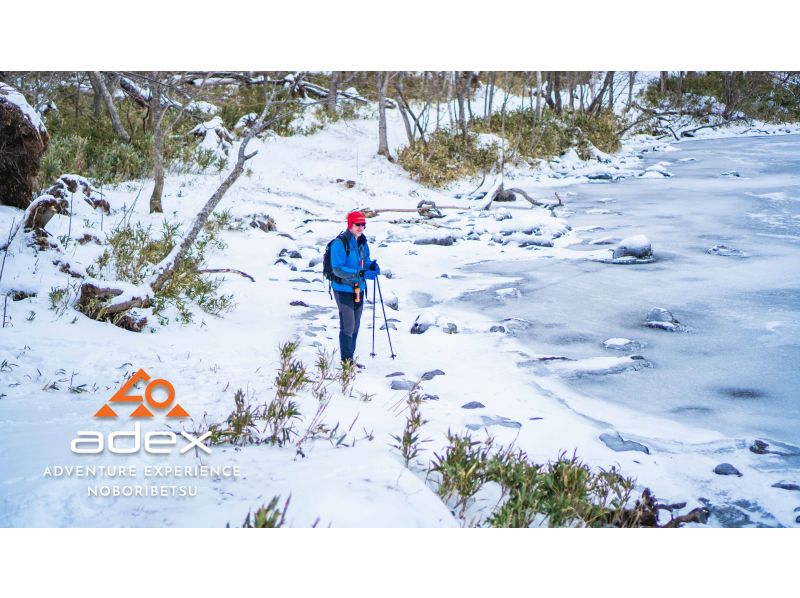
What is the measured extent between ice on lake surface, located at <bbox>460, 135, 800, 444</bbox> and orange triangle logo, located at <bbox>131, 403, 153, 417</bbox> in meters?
3.63

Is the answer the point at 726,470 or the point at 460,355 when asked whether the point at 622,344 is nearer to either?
the point at 460,355

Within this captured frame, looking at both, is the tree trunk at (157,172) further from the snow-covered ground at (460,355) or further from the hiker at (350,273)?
the hiker at (350,273)

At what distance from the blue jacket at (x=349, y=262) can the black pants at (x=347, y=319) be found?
70mm

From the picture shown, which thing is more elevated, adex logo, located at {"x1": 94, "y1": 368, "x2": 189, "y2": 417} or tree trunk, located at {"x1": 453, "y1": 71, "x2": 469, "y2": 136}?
tree trunk, located at {"x1": 453, "y1": 71, "x2": 469, "y2": 136}

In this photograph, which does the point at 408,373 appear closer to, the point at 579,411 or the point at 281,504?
the point at 579,411

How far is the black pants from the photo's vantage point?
19.1ft

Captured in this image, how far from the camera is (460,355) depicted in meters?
6.35

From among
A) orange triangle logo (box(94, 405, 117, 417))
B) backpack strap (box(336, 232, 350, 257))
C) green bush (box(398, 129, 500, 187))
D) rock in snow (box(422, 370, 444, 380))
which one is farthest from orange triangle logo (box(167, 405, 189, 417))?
green bush (box(398, 129, 500, 187))

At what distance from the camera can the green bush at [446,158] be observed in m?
16.7

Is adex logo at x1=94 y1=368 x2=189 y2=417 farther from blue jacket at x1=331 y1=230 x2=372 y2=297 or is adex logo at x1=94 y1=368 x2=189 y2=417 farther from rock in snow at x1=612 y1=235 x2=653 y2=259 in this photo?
rock in snow at x1=612 y1=235 x2=653 y2=259

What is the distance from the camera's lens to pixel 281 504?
2986 millimetres

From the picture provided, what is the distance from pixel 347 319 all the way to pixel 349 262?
1.79 ft

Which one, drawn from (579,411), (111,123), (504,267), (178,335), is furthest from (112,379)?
(111,123)

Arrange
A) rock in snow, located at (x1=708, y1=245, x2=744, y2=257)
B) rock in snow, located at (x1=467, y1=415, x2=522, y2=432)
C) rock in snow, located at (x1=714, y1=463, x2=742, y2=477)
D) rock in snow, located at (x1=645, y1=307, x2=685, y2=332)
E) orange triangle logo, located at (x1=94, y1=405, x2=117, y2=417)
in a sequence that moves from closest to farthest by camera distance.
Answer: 1. orange triangle logo, located at (x1=94, y1=405, x2=117, y2=417)
2. rock in snow, located at (x1=714, y1=463, x2=742, y2=477)
3. rock in snow, located at (x1=467, y1=415, x2=522, y2=432)
4. rock in snow, located at (x1=645, y1=307, x2=685, y2=332)
5. rock in snow, located at (x1=708, y1=245, x2=744, y2=257)
